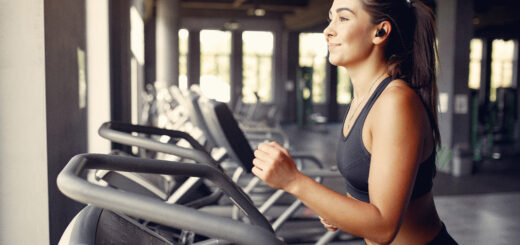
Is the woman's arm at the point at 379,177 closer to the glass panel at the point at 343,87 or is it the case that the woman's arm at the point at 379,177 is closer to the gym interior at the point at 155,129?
the gym interior at the point at 155,129

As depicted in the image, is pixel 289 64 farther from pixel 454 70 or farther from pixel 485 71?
pixel 454 70

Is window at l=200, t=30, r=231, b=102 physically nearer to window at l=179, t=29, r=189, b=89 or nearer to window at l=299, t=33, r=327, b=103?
window at l=179, t=29, r=189, b=89

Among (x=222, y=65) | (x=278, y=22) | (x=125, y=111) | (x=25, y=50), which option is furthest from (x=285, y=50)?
(x=25, y=50)

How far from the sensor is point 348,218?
3.04 feet

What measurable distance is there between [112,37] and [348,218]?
2.68 meters

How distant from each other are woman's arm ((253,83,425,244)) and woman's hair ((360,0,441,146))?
0.17 meters

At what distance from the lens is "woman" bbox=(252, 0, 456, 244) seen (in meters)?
0.93

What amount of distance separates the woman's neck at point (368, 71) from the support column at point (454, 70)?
5.03 meters

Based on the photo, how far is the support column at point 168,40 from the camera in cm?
957

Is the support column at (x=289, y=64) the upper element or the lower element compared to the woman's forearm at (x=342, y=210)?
upper

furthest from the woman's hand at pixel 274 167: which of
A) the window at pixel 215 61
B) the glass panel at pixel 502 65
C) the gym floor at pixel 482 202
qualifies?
the glass panel at pixel 502 65

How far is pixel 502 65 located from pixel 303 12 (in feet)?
26.2

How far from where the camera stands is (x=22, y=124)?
1326mm

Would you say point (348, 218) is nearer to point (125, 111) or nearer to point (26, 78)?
point (26, 78)
